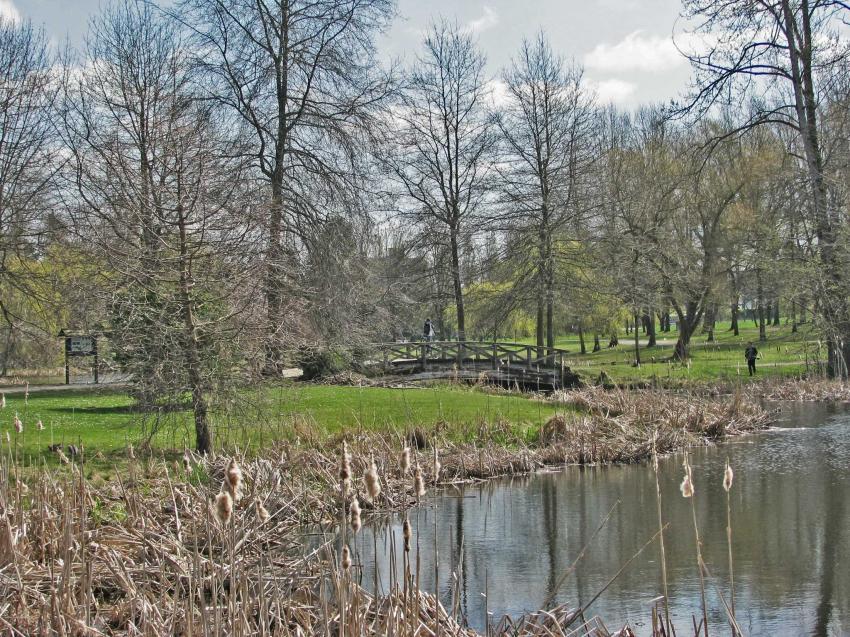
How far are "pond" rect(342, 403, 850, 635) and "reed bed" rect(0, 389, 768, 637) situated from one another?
1.64ft

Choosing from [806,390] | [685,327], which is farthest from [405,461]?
[685,327]

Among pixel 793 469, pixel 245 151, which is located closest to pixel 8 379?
pixel 245 151

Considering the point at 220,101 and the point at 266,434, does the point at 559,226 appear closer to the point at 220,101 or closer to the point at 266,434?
the point at 220,101

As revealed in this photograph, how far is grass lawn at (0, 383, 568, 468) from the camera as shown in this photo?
480 inches

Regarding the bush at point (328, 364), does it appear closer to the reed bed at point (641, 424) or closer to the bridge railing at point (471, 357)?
the bridge railing at point (471, 357)

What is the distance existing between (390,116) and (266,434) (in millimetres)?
14585

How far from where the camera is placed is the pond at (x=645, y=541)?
→ 295 inches

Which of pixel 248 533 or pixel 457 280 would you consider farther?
pixel 457 280

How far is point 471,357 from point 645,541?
20164mm

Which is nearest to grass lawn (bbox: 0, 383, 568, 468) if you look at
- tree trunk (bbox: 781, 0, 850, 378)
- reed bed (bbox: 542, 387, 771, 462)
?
reed bed (bbox: 542, 387, 771, 462)

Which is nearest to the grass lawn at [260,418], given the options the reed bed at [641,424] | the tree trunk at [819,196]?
the reed bed at [641,424]

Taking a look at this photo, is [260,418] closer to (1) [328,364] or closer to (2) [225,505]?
(2) [225,505]

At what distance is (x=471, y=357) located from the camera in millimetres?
29781

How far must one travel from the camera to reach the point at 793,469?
44.3 ft
